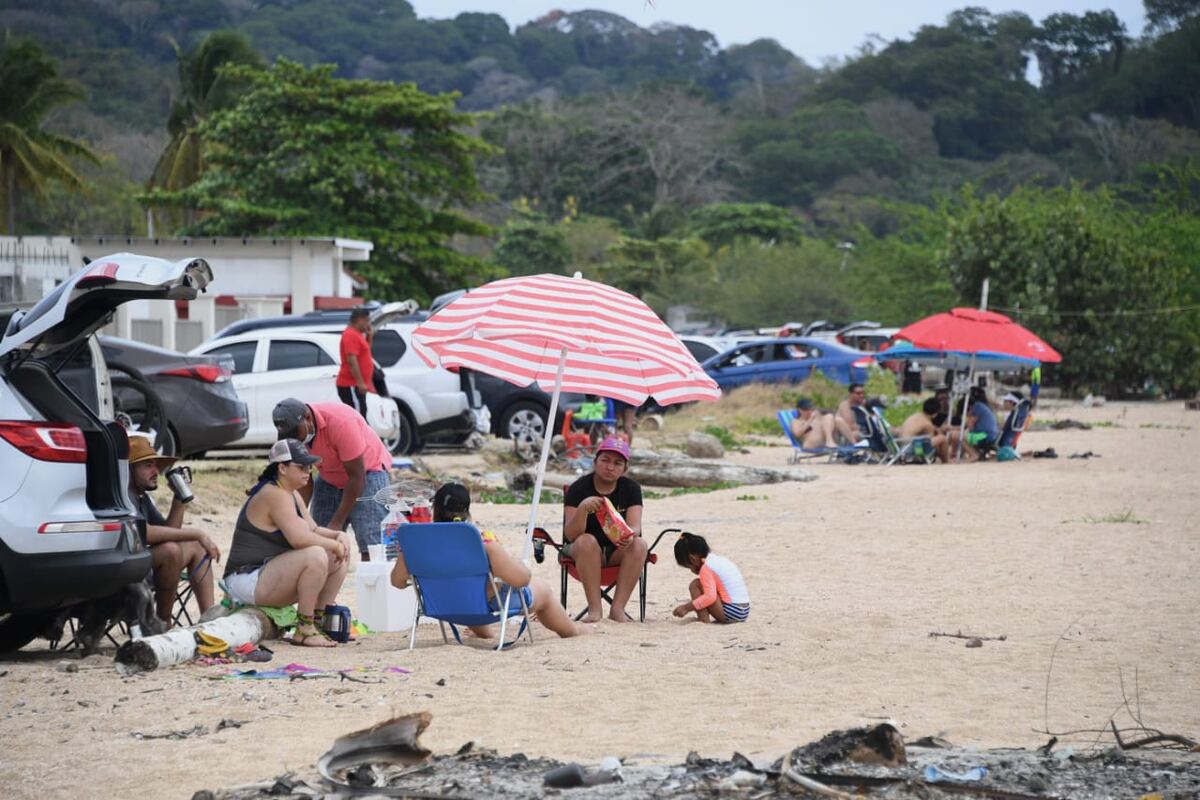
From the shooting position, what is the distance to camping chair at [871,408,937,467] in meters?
20.0

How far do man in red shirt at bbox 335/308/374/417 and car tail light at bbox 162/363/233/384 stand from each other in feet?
4.06

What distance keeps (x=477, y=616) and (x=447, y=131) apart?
32870 millimetres

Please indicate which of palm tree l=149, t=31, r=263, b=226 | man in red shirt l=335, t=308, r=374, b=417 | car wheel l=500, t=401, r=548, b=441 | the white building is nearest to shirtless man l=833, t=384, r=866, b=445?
car wheel l=500, t=401, r=548, b=441

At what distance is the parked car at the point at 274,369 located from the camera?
55.5 feet

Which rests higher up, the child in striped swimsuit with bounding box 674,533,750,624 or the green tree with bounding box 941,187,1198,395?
the green tree with bounding box 941,187,1198,395

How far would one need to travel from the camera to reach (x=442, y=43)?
152250 mm

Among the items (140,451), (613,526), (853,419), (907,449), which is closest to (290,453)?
(140,451)

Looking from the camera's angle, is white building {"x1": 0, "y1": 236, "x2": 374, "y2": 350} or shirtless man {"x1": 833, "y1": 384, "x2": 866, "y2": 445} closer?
shirtless man {"x1": 833, "y1": 384, "x2": 866, "y2": 445}

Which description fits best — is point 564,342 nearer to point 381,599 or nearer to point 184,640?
point 381,599

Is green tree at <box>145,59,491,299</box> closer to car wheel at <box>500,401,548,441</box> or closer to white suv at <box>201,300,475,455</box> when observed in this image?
car wheel at <box>500,401,548,441</box>

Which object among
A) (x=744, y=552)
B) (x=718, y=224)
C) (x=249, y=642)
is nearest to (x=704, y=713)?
(x=249, y=642)

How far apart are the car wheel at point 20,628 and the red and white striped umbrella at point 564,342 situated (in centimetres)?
262

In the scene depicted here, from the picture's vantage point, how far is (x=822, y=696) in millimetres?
6941

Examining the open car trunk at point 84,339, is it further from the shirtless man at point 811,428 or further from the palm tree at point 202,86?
the palm tree at point 202,86
